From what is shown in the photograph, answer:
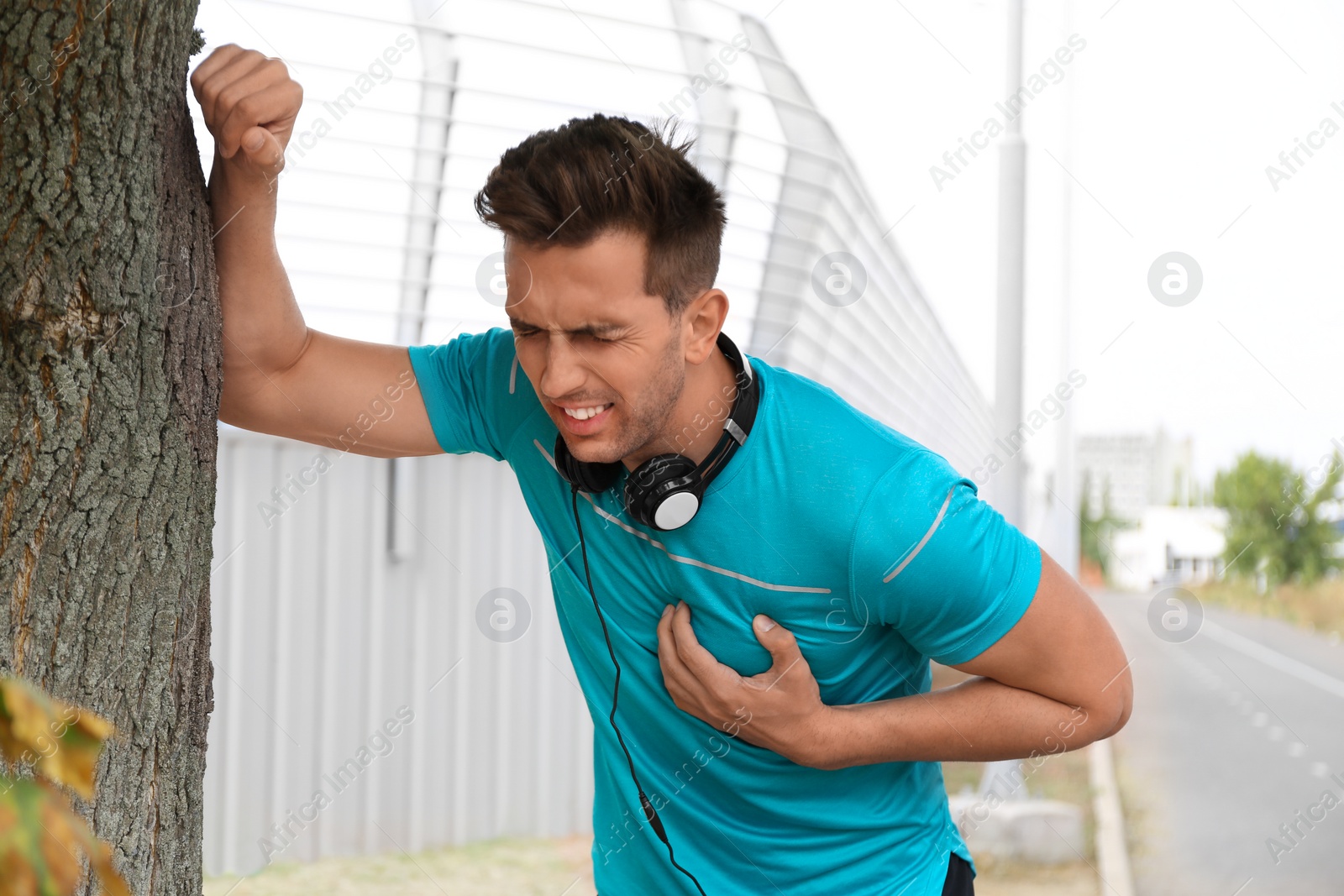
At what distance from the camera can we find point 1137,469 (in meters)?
11.9

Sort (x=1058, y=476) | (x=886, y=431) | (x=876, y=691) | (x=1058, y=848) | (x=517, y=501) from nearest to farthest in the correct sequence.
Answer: (x=886, y=431)
(x=876, y=691)
(x=517, y=501)
(x=1058, y=848)
(x=1058, y=476)

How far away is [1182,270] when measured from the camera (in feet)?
15.3

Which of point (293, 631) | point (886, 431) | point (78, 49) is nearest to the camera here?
point (78, 49)

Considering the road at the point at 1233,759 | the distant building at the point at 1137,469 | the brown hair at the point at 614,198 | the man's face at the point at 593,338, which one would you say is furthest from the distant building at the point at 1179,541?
the man's face at the point at 593,338

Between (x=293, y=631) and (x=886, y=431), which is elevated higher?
(x=886, y=431)

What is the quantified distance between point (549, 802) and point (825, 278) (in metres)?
3.23

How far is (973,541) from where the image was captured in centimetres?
180

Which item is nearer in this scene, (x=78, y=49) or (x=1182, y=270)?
(x=78, y=49)

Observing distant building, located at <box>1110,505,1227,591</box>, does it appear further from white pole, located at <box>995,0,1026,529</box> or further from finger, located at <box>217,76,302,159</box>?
finger, located at <box>217,76,302,159</box>

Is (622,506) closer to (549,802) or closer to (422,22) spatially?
(422,22)

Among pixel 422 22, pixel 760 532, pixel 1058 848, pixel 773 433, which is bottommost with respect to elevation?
pixel 1058 848

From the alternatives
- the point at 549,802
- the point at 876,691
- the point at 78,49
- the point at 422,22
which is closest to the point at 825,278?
the point at 422,22

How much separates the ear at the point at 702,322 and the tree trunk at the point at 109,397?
0.83 meters

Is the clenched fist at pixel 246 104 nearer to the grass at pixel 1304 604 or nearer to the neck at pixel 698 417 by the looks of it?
the neck at pixel 698 417
